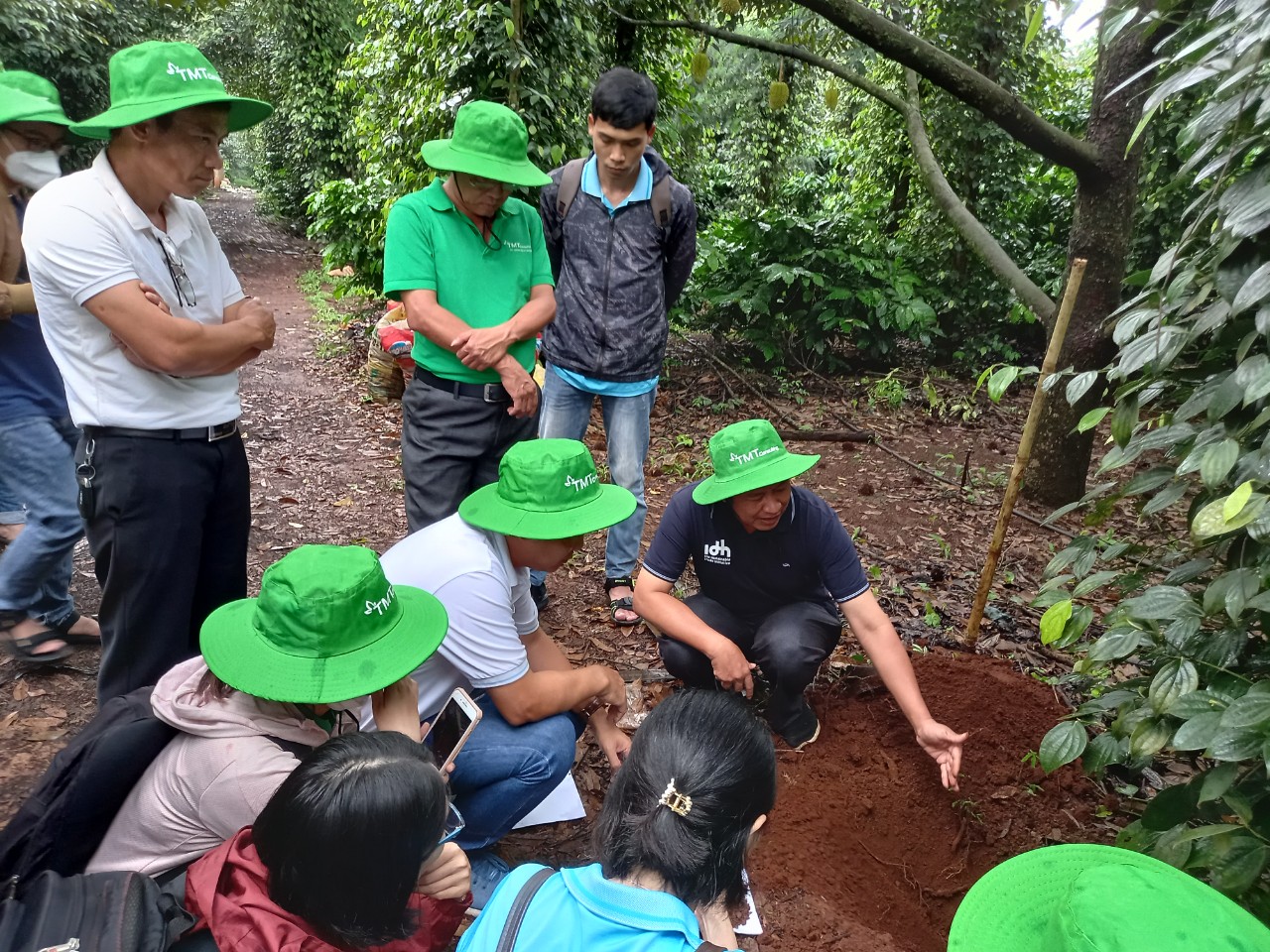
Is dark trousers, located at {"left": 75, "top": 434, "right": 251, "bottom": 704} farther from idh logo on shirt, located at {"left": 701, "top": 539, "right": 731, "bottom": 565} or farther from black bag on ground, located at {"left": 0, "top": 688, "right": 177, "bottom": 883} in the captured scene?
idh logo on shirt, located at {"left": 701, "top": 539, "right": 731, "bottom": 565}

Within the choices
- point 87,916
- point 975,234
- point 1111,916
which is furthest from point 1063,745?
point 975,234

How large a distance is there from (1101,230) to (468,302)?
10.3ft

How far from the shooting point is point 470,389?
9.58ft

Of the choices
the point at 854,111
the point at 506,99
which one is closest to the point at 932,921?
the point at 506,99

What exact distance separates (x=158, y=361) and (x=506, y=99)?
4.28 m

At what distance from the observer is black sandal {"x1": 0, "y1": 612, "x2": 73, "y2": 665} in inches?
116

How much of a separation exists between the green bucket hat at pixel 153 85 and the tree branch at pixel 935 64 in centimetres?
221

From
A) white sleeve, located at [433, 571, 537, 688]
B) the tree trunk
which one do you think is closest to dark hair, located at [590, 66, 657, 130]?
white sleeve, located at [433, 571, 537, 688]

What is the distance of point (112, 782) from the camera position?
1.58 metres

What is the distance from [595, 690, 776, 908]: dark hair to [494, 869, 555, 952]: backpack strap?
11 centimetres

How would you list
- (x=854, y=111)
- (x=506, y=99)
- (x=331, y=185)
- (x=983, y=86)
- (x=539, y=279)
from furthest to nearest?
(x=854, y=111)
(x=331, y=185)
(x=506, y=99)
(x=983, y=86)
(x=539, y=279)

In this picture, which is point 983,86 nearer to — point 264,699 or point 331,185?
point 264,699

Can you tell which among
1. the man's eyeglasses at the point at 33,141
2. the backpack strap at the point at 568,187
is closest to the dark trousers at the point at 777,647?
the backpack strap at the point at 568,187

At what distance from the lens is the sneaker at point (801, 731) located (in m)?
2.82
